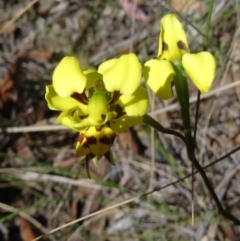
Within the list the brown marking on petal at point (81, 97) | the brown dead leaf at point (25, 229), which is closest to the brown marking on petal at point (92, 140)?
the brown marking on petal at point (81, 97)

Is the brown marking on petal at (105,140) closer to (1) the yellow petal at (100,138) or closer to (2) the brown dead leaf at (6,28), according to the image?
(1) the yellow petal at (100,138)

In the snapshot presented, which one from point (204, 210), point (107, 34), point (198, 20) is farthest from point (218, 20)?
point (204, 210)

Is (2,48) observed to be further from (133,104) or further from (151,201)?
(133,104)

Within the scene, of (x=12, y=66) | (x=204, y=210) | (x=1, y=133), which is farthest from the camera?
(x=12, y=66)

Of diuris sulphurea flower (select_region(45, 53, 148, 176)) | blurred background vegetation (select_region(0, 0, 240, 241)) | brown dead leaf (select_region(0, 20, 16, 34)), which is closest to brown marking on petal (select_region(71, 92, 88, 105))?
→ diuris sulphurea flower (select_region(45, 53, 148, 176))

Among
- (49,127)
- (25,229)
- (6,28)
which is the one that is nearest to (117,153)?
(49,127)

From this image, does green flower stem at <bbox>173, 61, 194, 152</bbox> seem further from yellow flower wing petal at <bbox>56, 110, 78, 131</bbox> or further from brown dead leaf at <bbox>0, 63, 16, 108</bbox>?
brown dead leaf at <bbox>0, 63, 16, 108</bbox>

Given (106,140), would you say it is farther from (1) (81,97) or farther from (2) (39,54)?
(2) (39,54)
